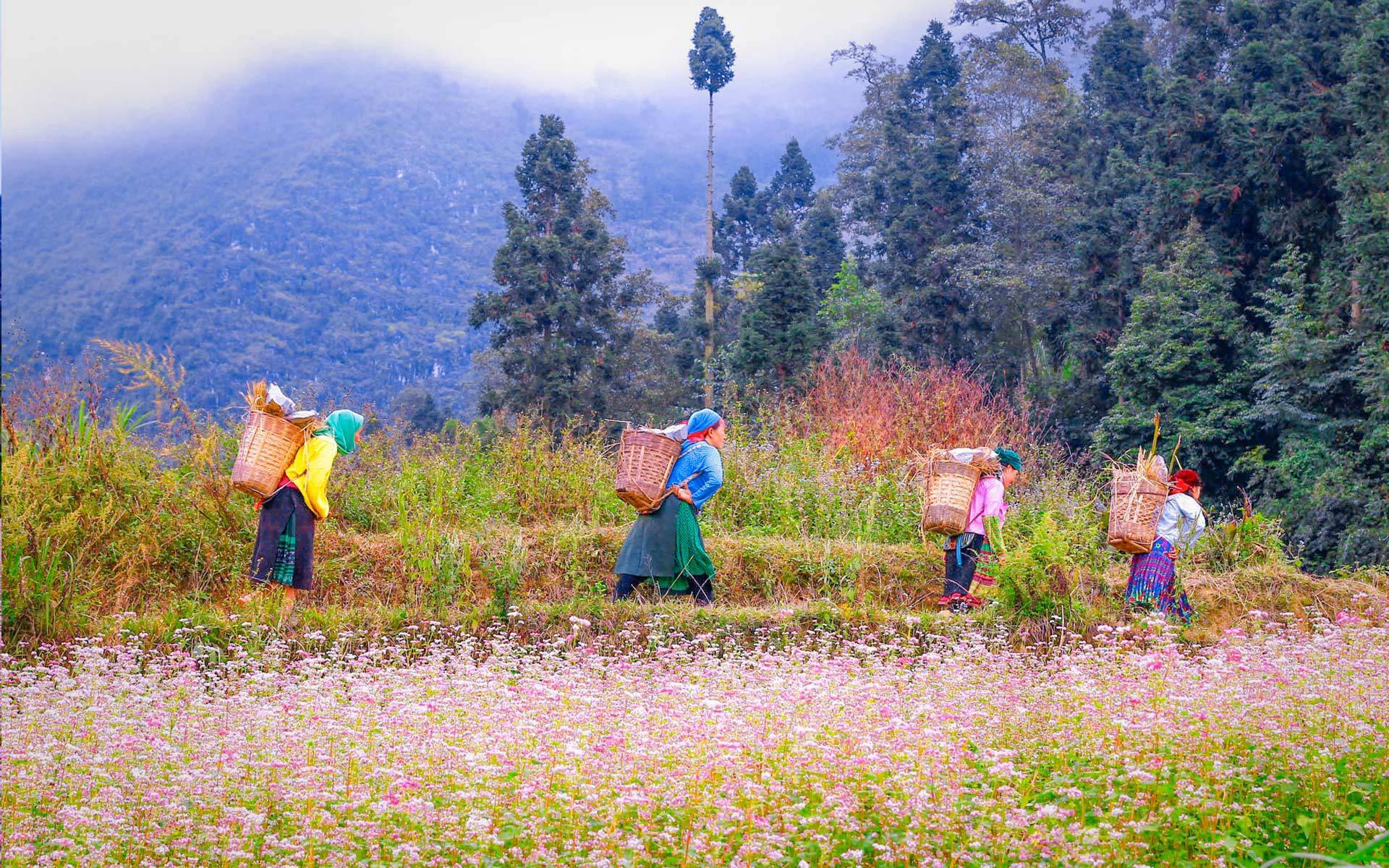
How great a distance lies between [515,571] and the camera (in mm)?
7840

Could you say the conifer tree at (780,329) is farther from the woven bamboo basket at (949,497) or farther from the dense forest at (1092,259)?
the woven bamboo basket at (949,497)

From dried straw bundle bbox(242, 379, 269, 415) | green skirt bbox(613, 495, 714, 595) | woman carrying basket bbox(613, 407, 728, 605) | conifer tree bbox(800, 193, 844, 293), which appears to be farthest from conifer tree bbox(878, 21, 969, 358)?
dried straw bundle bbox(242, 379, 269, 415)

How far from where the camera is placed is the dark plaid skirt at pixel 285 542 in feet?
23.5

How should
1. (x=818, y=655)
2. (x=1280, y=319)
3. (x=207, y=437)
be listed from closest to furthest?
(x=818, y=655), (x=207, y=437), (x=1280, y=319)

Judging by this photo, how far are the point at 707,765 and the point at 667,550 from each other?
152 inches

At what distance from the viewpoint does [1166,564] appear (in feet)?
25.0

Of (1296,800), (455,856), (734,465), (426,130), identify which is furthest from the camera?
(426,130)

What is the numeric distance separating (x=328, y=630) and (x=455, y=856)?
3.33 meters

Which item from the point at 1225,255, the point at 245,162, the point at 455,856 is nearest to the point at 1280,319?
the point at 1225,255

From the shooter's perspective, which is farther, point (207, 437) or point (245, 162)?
point (245, 162)

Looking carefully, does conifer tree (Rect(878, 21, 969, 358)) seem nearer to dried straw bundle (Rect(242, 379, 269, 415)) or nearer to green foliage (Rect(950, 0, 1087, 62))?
green foliage (Rect(950, 0, 1087, 62))

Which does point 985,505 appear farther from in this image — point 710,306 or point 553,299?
point 710,306

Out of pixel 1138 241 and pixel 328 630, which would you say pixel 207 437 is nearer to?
pixel 328 630

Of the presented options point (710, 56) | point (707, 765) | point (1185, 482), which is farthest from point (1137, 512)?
point (710, 56)
